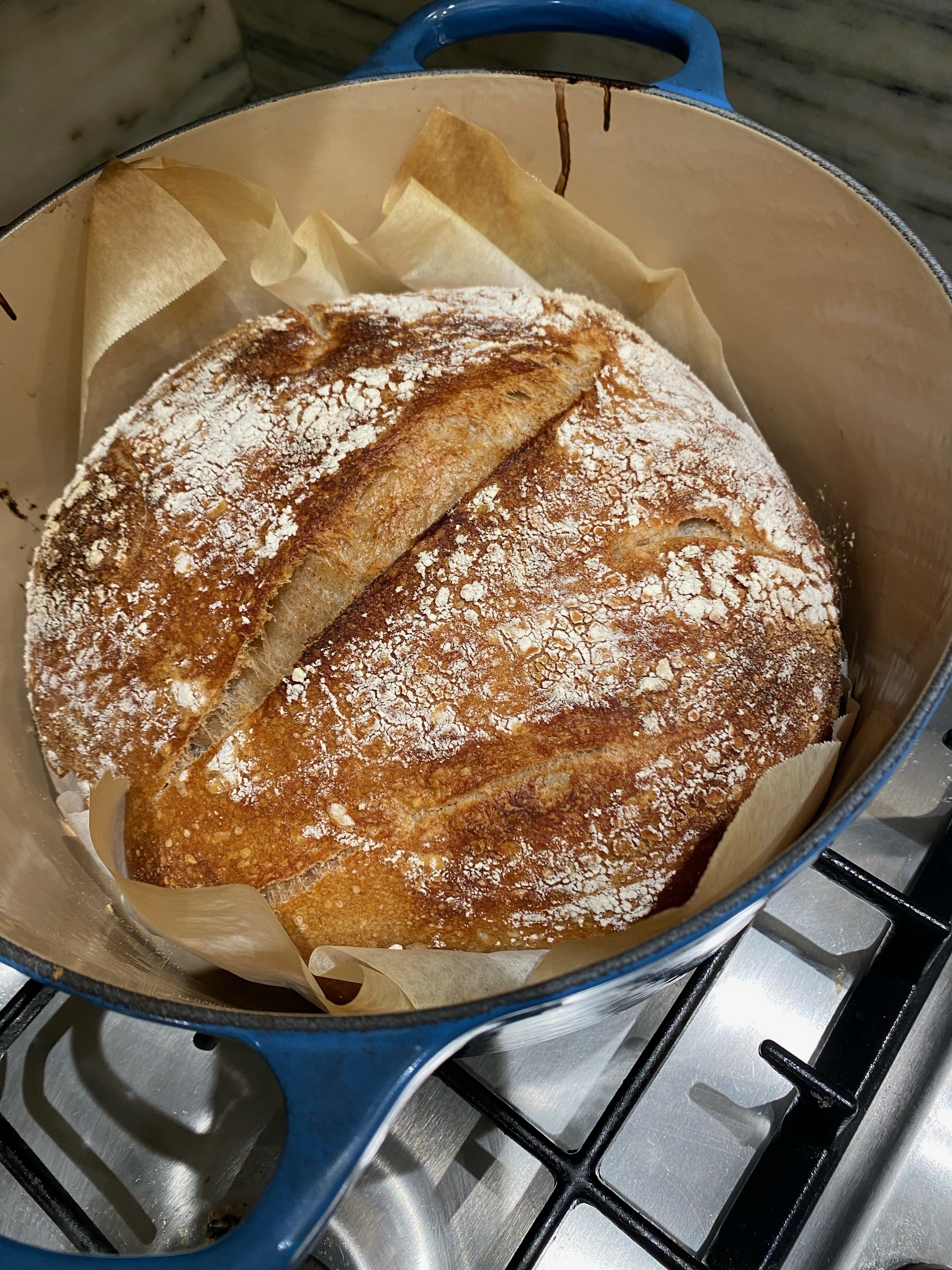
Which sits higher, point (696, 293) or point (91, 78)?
point (696, 293)

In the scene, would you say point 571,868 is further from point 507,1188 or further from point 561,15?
point 561,15

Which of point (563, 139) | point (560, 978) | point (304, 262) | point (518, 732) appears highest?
point (563, 139)

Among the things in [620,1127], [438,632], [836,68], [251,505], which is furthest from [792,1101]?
[836,68]

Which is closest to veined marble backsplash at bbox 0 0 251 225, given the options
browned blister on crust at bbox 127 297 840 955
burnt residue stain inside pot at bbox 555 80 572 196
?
burnt residue stain inside pot at bbox 555 80 572 196

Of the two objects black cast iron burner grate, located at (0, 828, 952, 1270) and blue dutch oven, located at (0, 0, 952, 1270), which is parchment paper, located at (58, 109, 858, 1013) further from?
black cast iron burner grate, located at (0, 828, 952, 1270)

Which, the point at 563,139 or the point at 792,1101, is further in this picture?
the point at 563,139

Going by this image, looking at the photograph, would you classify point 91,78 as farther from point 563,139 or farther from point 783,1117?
point 783,1117
